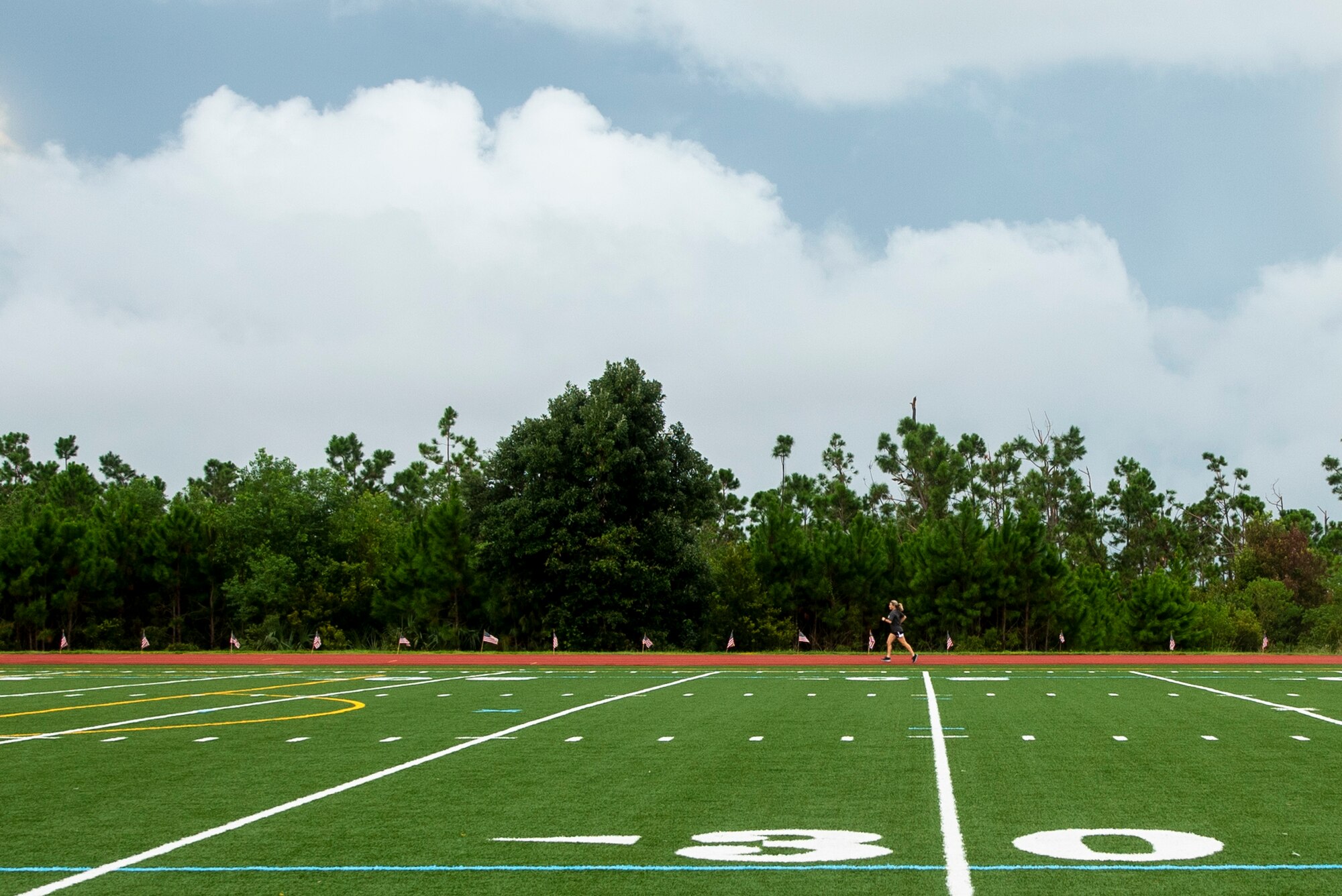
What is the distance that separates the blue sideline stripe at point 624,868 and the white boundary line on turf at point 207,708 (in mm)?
7256

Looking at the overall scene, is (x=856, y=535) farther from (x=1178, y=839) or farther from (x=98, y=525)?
(x=1178, y=839)

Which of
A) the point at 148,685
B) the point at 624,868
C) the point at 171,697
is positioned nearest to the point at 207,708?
the point at 171,697

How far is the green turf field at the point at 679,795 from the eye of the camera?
20.9 ft

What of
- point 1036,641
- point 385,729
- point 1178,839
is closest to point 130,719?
point 385,729

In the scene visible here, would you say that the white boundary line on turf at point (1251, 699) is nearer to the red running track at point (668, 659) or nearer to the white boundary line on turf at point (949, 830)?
the white boundary line on turf at point (949, 830)

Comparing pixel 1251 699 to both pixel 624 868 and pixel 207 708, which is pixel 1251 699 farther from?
pixel 207 708

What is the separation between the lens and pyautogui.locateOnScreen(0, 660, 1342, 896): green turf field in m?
6.38

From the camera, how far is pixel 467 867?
6543 mm

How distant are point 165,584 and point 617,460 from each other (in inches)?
1002

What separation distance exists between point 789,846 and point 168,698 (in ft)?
48.0

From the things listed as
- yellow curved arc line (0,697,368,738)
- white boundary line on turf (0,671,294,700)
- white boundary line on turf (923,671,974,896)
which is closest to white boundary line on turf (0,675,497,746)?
yellow curved arc line (0,697,368,738)

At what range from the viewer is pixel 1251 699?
18.0 m

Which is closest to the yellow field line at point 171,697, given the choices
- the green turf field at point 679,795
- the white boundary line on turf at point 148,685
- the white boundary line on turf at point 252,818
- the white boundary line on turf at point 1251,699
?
the green turf field at point 679,795

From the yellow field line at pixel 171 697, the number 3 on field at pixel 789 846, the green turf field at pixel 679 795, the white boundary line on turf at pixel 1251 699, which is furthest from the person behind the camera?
the yellow field line at pixel 171 697
